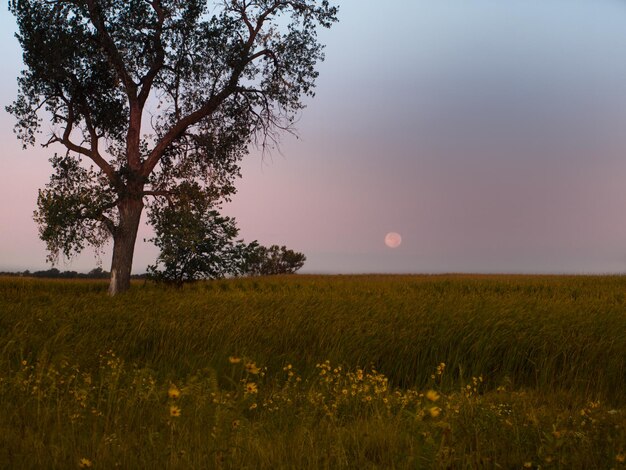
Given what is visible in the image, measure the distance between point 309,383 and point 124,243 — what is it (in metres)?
14.4

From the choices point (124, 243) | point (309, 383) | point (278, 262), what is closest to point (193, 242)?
point (124, 243)

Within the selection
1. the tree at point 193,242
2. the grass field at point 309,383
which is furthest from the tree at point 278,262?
the grass field at point 309,383

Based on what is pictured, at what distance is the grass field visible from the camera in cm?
452

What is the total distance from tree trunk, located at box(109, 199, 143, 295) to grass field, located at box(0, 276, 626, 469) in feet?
18.9

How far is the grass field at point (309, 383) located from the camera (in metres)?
4.52

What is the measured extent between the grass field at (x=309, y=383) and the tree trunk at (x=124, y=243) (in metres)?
5.77

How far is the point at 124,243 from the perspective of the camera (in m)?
20.8

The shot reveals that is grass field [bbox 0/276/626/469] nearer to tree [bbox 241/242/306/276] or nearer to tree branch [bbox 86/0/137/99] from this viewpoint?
tree branch [bbox 86/0/137/99]

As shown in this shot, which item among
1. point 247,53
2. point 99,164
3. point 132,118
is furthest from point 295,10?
point 99,164

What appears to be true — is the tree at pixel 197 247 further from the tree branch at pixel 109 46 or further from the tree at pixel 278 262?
the tree at pixel 278 262

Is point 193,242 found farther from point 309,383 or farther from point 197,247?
point 309,383

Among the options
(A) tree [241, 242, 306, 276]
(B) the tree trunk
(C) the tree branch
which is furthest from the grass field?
(A) tree [241, 242, 306, 276]

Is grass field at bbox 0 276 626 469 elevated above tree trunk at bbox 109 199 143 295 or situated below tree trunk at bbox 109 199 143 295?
below

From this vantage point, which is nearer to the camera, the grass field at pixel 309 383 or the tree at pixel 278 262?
the grass field at pixel 309 383
